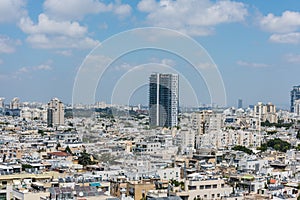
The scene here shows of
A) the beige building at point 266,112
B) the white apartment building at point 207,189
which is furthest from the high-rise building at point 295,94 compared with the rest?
the white apartment building at point 207,189

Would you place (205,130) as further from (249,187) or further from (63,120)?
(63,120)

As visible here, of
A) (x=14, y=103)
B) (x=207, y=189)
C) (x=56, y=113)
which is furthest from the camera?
(x=14, y=103)

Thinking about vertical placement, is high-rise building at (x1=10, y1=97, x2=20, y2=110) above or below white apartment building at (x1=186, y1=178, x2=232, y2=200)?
above

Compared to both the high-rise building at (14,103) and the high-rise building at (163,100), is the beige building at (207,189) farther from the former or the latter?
the high-rise building at (14,103)

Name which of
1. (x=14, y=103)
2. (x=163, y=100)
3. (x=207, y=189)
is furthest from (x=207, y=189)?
(x=14, y=103)

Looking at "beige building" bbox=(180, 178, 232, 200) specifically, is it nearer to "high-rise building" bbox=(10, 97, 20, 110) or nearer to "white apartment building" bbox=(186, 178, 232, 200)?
"white apartment building" bbox=(186, 178, 232, 200)

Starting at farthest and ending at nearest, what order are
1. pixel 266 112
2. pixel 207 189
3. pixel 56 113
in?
pixel 266 112, pixel 56 113, pixel 207 189

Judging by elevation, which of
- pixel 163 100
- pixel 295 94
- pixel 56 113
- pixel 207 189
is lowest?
pixel 207 189

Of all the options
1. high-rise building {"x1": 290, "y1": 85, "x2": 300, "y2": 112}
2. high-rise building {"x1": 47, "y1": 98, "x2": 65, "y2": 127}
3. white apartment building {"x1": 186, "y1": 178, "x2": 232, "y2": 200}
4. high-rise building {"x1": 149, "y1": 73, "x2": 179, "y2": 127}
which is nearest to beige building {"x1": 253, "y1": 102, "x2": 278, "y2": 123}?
high-rise building {"x1": 290, "y1": 85, "x2": 300, "y2": 112}

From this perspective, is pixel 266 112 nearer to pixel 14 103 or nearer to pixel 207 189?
pixel 14 103
